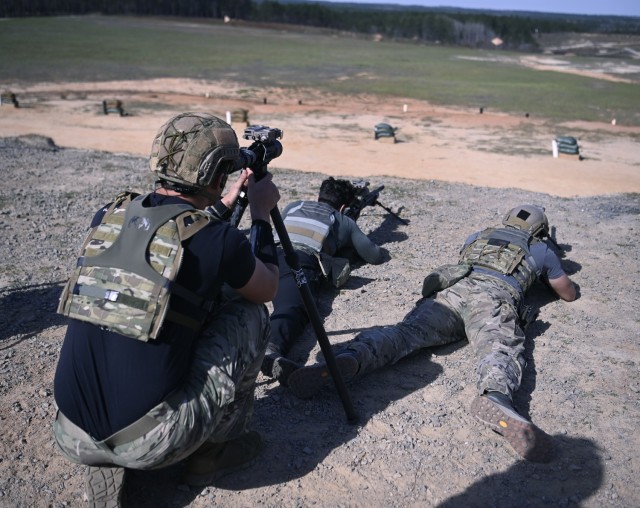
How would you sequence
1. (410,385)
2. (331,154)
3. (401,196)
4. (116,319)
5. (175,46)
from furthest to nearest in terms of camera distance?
(175,46)
(331,154)
(401,196)
(410,385)
(116,319)

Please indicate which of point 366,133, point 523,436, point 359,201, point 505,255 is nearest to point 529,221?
point 505,255

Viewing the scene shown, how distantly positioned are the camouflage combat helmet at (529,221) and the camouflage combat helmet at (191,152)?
3.63 metres

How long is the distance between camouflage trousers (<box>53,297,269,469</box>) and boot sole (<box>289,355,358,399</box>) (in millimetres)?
731

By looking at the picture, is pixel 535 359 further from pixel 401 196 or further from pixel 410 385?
pixel 401 196

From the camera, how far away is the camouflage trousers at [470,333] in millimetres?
4355

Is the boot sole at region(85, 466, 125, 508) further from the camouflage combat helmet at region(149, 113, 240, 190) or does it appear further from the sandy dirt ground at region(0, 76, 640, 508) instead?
the camouflage combat helmet at region(149, 113, 240, 190)

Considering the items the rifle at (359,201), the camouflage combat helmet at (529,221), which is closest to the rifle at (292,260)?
the camouflage combat helmet at (529,221)

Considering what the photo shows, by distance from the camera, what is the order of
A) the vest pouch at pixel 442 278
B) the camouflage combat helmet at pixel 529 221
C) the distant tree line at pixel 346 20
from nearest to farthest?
the vest pouch at pixel 442 278
the camouflage combat helmet at pixel 529 221
the distant tree line at pixel 346 20

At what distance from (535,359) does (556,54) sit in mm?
78917

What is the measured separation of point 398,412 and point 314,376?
1.98ft

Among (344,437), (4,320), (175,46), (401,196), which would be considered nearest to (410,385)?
(344,437)

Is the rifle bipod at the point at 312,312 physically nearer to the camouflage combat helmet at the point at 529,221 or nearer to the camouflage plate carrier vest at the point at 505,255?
the camouflage plate carrier vest at the point at 505,255

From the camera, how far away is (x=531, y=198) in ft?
33.1

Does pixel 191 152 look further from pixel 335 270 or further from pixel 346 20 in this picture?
pixel 346 20
